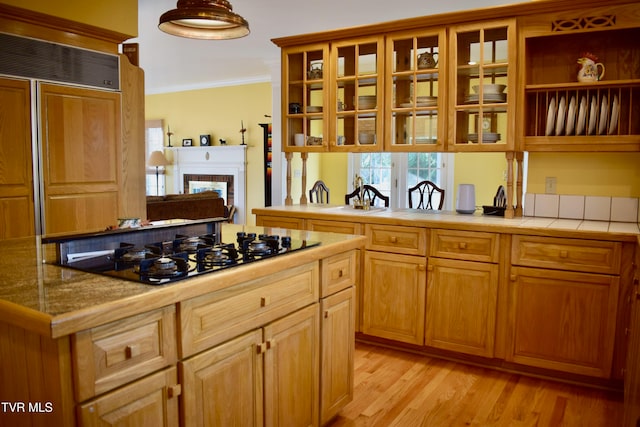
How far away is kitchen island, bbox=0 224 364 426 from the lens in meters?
1.16

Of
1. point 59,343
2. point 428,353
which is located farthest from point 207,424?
point 428,353

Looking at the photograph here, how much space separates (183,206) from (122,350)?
4.29 metres

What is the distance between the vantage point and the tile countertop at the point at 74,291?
44.2 inches

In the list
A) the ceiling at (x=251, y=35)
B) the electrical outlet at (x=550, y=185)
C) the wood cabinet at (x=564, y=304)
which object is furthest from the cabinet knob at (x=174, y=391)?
the ceiling at (x=251, y=35)

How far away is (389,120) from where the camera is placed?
11.6 feet

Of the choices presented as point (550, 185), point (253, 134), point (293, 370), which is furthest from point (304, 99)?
point (253, 134)

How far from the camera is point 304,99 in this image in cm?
395

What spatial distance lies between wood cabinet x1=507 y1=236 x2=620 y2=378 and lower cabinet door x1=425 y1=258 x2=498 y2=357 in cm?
12

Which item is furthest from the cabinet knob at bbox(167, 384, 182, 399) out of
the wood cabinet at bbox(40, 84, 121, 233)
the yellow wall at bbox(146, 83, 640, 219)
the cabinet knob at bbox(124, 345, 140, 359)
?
the yellow wall at bbox(146, 83, 640, 219)

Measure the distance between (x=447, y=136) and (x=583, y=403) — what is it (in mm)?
1758

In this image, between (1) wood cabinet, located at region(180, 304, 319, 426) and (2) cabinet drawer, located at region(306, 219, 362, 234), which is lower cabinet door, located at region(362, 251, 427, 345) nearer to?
(2) cabinet drawer, located at region(306, 219, 362, 234)

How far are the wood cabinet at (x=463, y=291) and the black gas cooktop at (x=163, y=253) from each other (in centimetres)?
126

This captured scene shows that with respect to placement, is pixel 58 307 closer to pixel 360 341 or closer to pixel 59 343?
pixel 59 343

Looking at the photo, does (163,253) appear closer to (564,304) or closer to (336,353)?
(336,353)
